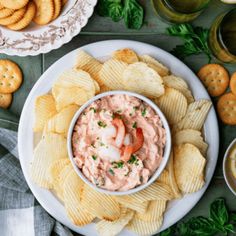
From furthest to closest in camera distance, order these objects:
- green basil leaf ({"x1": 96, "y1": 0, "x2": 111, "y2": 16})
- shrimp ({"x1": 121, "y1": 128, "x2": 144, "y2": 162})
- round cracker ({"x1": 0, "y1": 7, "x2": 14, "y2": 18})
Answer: green basil leaf ({"x1": 96, "y1": 0, "x2": 111, "y2": 16}) < round cracker ({"x1": 0, "y1": 7, "x2": 14, "y2": 18}) < shrimp ({"x1": 121, "y1": 128, "x2": 144, "y2": 162})

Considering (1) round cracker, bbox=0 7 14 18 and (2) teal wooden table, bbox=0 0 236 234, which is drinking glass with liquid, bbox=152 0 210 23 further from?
(1) round cracker, bbox=0 7 14 18

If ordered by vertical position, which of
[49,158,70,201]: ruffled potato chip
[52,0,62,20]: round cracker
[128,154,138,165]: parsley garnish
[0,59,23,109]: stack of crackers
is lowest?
[49,158,70,201]: ruffled potato chip

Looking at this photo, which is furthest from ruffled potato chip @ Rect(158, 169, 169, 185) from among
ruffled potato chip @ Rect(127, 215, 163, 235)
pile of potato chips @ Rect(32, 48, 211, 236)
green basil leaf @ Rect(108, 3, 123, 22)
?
green basil leaf @ Rect(108, 3, 123, 22)

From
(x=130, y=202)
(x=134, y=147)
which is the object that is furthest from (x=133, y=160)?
(x=130, y=202)

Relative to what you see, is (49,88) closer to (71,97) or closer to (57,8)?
(71,97)

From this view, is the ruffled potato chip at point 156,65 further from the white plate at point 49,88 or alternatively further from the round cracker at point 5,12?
the round cracker at point 5,12

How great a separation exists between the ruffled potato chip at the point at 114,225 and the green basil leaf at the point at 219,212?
0.35 meters

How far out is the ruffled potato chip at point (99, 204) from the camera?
1417 millimetres

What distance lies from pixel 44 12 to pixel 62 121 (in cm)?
39

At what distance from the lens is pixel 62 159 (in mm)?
1437

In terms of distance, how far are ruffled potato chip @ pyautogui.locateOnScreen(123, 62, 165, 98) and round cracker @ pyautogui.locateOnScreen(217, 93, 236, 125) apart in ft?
0.99

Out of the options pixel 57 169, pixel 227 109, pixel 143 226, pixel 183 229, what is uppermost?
pixel 227 109

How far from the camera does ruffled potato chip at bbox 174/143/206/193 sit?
1.43 metres

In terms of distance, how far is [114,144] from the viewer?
1.31 m
